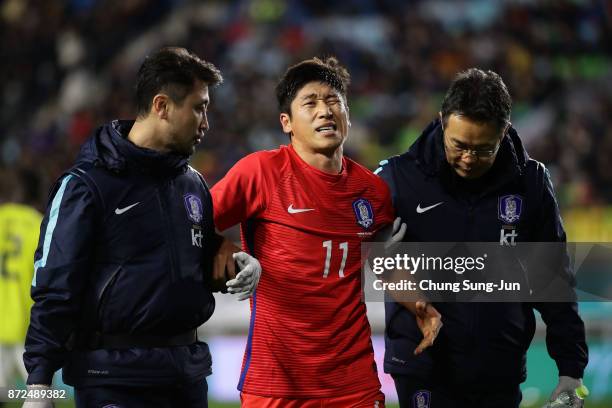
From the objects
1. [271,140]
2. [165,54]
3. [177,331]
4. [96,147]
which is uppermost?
[271,140]

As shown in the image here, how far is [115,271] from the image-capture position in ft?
11.4

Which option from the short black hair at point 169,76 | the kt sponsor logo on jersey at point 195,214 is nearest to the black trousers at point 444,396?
the kt sponsor logo on jersey at point 195,214

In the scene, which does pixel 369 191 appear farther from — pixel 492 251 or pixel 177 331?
pixel 177 331

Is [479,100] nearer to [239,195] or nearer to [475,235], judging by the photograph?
[475,235]

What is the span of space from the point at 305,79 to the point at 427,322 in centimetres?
113

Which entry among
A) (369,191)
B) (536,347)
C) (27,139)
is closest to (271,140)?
(27,139)

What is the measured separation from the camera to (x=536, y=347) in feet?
25.3

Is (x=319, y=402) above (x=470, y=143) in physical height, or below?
below

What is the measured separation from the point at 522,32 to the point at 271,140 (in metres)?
3.87

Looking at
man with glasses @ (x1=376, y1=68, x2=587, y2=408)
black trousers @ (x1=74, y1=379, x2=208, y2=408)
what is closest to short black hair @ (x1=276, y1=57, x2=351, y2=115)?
man with glasses @ (x1=376, y1=68, x2=587, y2=408)

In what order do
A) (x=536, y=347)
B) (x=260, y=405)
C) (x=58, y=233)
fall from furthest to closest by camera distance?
(x=536, y=347)
(x=260, y=405)
(x=58, y=233)

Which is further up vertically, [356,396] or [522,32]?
[522,32]

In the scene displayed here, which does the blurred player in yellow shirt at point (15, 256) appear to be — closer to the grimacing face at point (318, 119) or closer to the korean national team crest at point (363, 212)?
the grimacing face at point (318, 119)

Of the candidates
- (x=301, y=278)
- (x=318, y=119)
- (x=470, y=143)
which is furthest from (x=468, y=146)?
(x=301, y=278)
